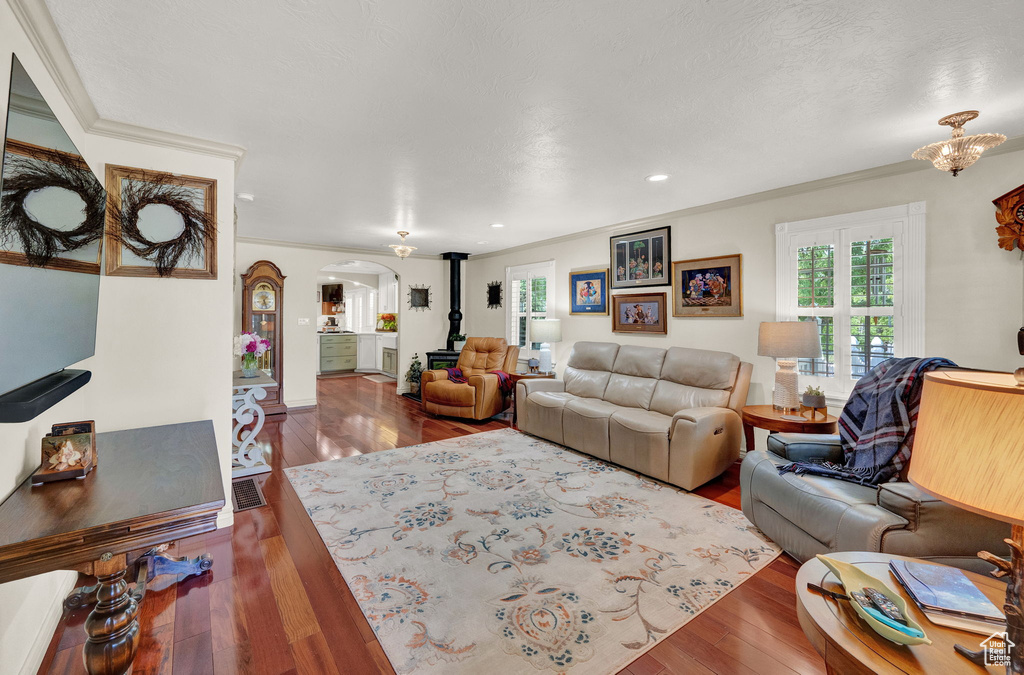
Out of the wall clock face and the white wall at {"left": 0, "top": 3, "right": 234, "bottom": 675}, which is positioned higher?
the wall clock face

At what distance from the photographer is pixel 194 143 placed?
2.47 meters

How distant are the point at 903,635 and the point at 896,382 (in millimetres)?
1809

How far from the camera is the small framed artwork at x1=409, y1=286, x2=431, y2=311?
7418 mm

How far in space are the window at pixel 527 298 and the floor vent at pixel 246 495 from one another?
384cm

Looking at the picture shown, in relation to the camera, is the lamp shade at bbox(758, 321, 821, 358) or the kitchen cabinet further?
the kitchen cabinet

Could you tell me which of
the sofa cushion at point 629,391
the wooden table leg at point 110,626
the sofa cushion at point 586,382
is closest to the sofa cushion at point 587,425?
the sofa cushion at point 629,391

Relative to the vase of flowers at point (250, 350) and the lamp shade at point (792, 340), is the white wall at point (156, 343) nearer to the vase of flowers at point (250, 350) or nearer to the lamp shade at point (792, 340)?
the vase of flowers at point (250, 350)

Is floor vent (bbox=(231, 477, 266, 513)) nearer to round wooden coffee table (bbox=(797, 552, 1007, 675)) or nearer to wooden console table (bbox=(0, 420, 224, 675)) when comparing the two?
wooden console table (bbox=(0, 420, 224, 675))

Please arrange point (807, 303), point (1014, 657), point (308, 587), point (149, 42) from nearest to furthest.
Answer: point (1014, 657), point (149, 42), point (308, 587), point (807, 303)

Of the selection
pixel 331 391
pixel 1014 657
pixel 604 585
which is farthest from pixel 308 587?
pixel 331 391

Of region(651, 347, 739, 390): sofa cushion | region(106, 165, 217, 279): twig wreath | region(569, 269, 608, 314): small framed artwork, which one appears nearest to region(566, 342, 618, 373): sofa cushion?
region(569, 269, 608, 314): small framed artwork

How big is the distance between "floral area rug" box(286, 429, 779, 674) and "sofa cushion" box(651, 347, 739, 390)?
3.45ft

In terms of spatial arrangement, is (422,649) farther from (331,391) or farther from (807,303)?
(331,391)

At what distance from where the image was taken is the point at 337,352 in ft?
32.3
